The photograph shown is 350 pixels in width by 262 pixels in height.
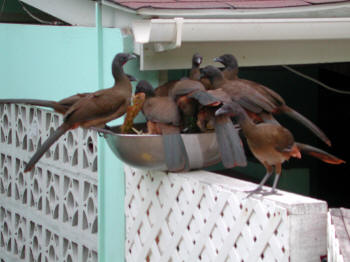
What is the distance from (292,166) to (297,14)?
10.7 ft

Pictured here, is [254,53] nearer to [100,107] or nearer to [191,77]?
[191,77]

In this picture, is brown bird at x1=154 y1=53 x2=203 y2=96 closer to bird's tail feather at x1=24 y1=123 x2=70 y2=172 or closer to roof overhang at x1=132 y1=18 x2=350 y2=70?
roof overhang at x1=132 y1=18 x2=350 y2=70

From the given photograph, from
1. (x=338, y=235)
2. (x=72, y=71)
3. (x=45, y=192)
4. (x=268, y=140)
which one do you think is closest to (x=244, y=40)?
(x=268, y=140)

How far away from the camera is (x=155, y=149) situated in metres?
4.22

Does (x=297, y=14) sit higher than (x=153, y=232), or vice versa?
(x=297, y=14)

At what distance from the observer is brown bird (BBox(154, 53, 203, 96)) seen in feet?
14.5

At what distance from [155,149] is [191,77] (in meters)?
0.55

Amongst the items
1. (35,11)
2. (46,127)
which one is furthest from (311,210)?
(35,11)

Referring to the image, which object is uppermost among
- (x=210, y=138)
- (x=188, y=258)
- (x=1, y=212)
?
(x=210, y=138)

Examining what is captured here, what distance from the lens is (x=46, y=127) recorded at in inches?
252

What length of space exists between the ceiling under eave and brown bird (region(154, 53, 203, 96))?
153 mm

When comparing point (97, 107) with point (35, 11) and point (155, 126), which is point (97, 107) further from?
point (35, 11)

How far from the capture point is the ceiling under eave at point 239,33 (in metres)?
4.44

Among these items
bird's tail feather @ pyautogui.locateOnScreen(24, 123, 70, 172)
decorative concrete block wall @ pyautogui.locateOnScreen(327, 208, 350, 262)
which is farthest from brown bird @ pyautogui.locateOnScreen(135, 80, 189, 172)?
decorative concrete block wall @ pyautogui.locateOnScreen(327, 208, 350, 262)
